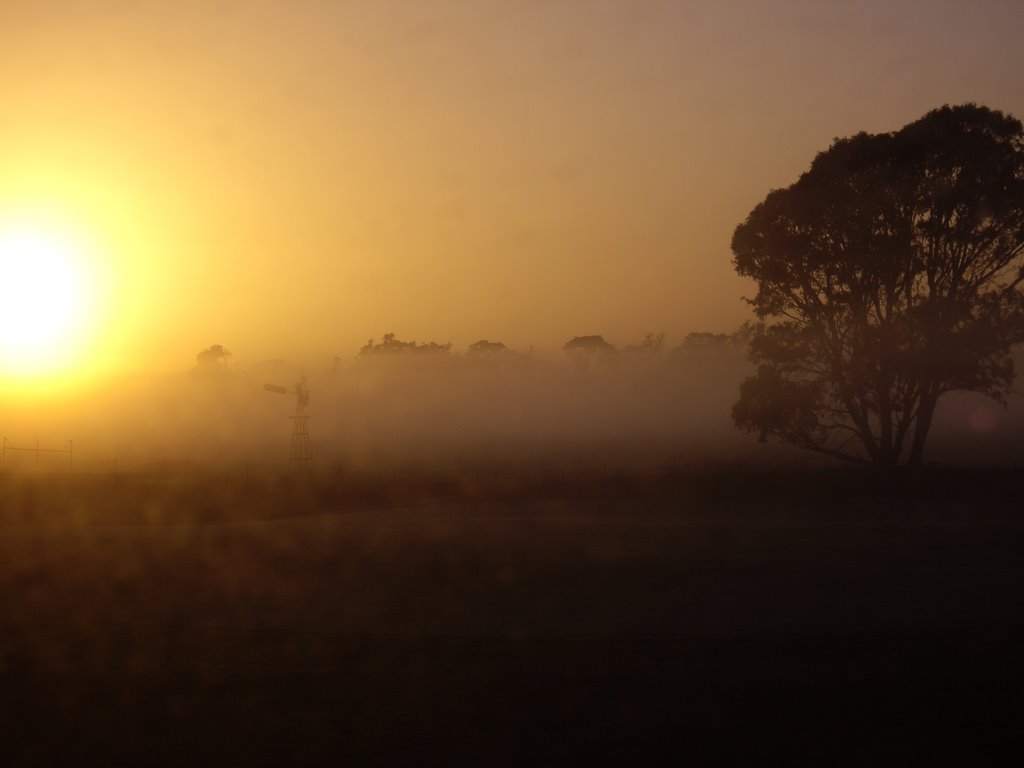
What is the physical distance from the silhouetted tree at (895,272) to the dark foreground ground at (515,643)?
33.8 feet

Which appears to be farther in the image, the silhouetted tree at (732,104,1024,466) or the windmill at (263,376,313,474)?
the windmill at (263,376,313,474)

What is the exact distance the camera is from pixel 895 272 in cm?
3341

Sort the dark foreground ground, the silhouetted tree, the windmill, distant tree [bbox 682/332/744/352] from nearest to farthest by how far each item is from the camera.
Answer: the dark foreground ground
the silhouetted tree
the windmill
distant tree [bbox 682/332/744/352]

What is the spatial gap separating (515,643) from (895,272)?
26.5 m

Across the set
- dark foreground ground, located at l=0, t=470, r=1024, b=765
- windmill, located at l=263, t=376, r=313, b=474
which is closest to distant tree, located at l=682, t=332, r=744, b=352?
windmill, located at l=263, t=376, r=313, b=474

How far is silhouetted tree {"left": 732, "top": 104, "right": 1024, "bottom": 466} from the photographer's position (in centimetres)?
3269

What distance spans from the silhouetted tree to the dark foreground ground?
1031 cm

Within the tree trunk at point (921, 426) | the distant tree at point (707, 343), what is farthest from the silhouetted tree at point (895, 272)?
the distant tree at point (707, 343)

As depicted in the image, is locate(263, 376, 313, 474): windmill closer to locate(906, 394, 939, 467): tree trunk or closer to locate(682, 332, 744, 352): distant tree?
locate(906, 394, 939, 467): tree trunk

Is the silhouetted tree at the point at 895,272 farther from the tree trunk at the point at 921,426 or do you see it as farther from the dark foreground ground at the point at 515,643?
the dark foreground ground at the point at 515,643

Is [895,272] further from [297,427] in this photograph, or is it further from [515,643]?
[297,427]

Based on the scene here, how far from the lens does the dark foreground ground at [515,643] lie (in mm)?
8094

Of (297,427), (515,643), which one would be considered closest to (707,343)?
(297,427)

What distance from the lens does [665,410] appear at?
137 metres
